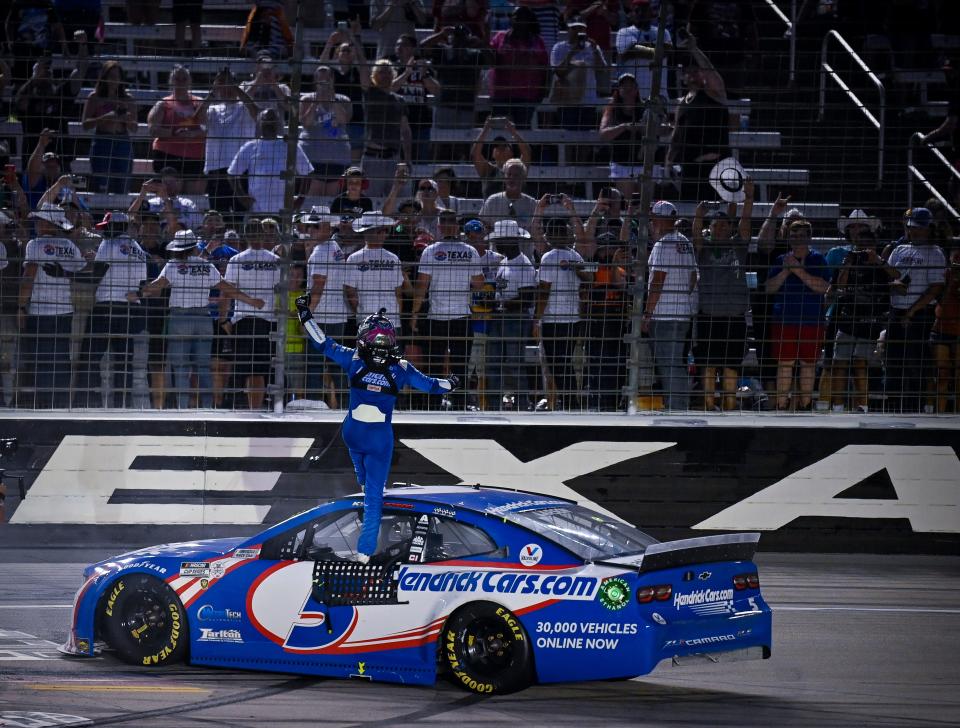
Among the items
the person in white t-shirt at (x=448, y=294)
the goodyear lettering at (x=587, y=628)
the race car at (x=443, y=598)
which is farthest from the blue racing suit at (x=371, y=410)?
the person in white t-shirt at (x=448, y=294)

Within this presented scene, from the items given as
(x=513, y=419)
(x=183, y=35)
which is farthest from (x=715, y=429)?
(x=183, y=35)

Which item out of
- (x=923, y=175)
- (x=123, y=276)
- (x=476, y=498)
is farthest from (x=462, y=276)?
(x=923, y=175)

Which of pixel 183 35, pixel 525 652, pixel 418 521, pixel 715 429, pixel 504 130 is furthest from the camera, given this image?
pixel 183 35

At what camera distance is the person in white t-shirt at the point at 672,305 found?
11852 mm

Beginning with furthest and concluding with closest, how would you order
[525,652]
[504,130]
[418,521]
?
[504,130]
[418,521]
[525,652]

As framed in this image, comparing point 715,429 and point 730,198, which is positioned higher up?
point 730,198

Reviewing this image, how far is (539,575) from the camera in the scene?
704 cm

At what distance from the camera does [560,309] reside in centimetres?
1198

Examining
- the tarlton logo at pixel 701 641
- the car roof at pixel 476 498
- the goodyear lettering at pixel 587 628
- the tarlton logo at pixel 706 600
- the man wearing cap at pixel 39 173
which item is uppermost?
the man wearing cap at pixel 39 173

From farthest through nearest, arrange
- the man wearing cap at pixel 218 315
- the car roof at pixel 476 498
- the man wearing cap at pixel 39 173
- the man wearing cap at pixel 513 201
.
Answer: the man wearing cap at pixel 39 173 → the man wearing cap at pixel 513 201 → the man wearing cap at pixel 218 315 → the car roof at pixel 476 498

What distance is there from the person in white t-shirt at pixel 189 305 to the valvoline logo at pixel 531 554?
5447 mm

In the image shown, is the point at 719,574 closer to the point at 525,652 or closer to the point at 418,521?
the point at 525,652

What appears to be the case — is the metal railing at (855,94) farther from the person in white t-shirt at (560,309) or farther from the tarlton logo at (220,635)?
the tarlton logo at (220,635)

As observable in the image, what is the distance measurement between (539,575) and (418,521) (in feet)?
2.69
